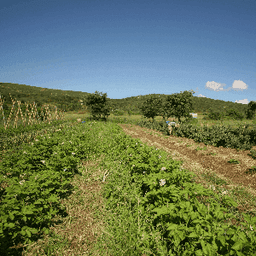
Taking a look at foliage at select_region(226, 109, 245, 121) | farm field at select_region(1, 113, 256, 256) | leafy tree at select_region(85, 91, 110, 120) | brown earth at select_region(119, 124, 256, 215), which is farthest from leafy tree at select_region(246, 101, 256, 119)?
farm field at select_region(1, 113, 256, 256)

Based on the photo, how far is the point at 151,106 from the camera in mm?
21391

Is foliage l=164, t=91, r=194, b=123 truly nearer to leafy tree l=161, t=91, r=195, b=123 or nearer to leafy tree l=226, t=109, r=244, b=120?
Result: leafy tree l=161, t=91, r=195, b=123

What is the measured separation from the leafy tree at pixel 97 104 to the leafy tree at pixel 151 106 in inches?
225

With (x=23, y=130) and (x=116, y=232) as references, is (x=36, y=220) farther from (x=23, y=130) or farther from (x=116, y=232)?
(x=23, y=130)

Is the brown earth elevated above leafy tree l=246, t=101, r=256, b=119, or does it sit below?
below

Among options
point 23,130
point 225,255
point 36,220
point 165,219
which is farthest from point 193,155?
point 23,130

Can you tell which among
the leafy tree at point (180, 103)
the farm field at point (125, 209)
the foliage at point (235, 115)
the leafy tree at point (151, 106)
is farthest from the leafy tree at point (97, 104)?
the foliage at point (235, 115)

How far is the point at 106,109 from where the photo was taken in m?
21.9

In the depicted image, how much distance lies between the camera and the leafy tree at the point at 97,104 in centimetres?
2164

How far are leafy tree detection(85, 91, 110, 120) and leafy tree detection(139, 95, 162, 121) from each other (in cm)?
572

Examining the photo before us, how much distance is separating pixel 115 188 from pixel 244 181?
5.10 metres

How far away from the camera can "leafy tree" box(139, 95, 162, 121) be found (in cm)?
2138

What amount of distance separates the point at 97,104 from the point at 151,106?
8.10 m

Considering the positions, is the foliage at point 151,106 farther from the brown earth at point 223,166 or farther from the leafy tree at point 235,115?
the leafy tree at point 235,115
